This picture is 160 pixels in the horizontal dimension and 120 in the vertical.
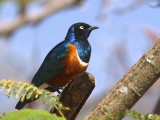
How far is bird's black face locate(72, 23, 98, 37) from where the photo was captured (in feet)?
17.3

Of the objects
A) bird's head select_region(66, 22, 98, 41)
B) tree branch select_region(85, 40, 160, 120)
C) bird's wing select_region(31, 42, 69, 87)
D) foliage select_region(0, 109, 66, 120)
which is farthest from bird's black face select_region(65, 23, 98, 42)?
foliage select_region(0, 109, 66, 120)

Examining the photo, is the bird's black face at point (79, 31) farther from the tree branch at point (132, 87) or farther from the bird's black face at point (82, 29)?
the tree branch at point (132, 87)

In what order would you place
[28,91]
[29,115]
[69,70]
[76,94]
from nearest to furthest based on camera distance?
[29,115] < [28,91] < [76,94] < [69,70]

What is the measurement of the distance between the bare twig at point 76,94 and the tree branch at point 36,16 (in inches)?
224

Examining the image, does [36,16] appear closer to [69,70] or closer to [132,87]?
[69,70]

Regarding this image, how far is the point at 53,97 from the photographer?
185 centimetres

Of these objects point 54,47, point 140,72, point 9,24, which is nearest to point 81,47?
point 54,47

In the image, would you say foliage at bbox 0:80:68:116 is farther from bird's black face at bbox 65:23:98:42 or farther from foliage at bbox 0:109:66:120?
bird's black face at bbox 65:23:98:42

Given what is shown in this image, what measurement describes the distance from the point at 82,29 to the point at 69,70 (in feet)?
2.63

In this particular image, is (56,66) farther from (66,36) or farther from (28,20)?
(28,20)

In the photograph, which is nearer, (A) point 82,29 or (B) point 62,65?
(B) point 62,65

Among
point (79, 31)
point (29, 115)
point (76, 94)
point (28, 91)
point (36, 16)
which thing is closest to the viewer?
point (29, 115)

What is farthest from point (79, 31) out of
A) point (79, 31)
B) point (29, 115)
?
point (29, 115)

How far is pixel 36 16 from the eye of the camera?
331 inches
